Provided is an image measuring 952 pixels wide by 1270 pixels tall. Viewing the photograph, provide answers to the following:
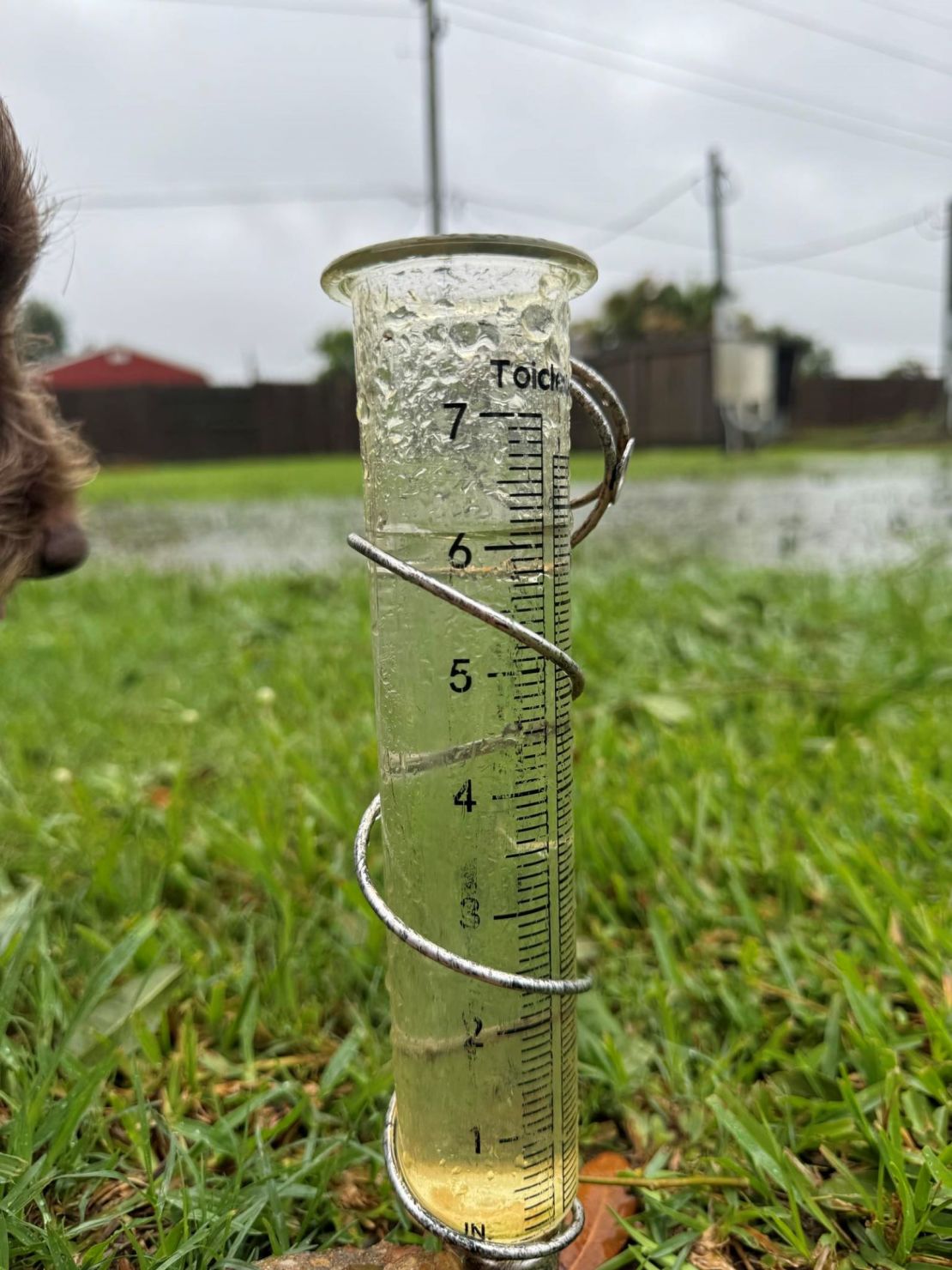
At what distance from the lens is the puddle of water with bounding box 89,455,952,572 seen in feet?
15.9

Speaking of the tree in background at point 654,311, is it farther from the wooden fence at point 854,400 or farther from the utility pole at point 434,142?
the utility pole at point 434,142

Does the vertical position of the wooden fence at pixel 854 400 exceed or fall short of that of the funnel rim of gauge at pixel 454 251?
it exceeds it

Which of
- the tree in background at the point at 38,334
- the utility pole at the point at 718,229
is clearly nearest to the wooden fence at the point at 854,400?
the utility pole at the point at 718,229

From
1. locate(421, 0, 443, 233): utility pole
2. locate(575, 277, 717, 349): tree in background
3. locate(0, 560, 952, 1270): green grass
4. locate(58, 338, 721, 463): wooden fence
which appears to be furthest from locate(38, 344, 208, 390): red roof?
locate(575, 277, 717, 349): tree in background

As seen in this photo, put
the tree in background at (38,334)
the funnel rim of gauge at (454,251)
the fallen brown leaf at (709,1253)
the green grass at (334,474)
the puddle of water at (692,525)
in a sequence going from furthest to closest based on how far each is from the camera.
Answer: the green grass at (334,474)
the puddle of water at (692,525)
the tree in background at (38,334)
the fallen brown leaf at (709,1253)
the funnel rim of gauge at (454,251)

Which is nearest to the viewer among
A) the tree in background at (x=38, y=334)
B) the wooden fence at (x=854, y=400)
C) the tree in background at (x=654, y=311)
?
the tree in background at (x=38, y=334)

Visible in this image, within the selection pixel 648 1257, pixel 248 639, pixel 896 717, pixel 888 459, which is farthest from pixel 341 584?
pixel 888 459

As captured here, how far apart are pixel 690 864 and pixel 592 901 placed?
7.2 inches

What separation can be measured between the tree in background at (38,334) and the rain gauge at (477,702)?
2.24ft

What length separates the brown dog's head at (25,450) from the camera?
105cm

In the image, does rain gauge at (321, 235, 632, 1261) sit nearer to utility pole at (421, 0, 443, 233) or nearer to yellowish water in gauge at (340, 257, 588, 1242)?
yellowish water in gauge at (340, 257, 588, 1242)

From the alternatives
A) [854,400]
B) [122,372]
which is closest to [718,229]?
[854,400]

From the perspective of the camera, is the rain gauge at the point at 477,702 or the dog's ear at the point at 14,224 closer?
the rain gauge at the point at 477,702

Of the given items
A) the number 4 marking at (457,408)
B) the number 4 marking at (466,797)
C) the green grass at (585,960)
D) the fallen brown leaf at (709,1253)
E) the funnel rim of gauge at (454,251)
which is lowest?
the fallen brown leaf at (709,1253)
